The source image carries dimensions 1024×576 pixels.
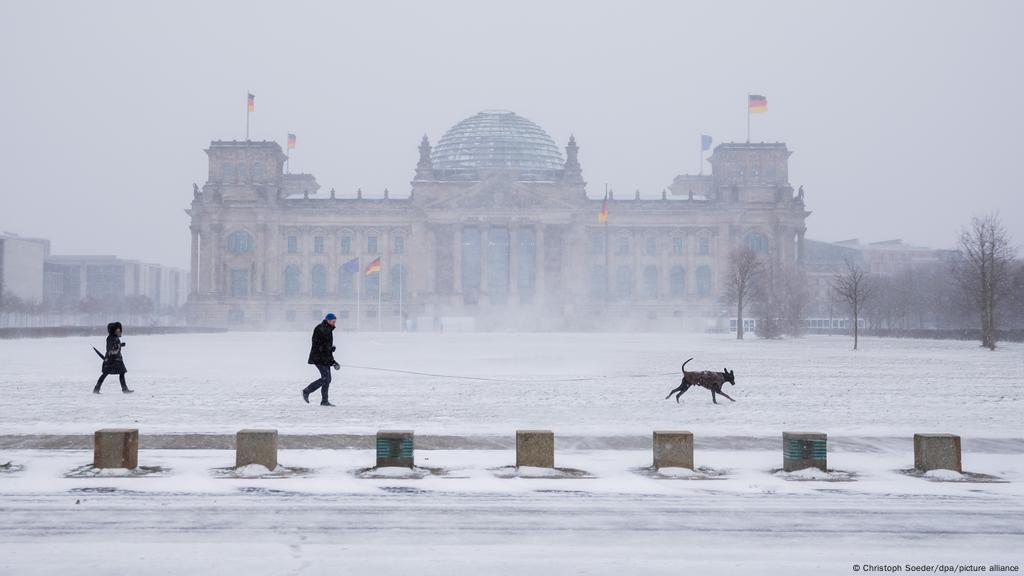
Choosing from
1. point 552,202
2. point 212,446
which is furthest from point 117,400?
point 552,202

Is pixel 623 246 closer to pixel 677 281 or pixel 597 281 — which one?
pixel 597 281

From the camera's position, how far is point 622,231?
112125 mm

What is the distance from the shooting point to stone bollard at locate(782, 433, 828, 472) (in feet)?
41.4

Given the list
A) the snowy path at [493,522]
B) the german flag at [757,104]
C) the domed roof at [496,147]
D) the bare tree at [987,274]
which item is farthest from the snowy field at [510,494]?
the domed roof at [496,147]

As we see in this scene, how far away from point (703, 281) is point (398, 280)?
37.4 m

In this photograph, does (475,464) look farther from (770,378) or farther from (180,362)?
(180,362)

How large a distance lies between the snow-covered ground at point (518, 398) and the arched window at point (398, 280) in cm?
7436

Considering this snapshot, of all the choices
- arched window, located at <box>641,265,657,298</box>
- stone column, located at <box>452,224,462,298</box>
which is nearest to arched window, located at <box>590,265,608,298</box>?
arched window, located at <box>641,265,657,298</box>

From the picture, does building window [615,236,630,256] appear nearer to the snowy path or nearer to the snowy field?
the snowy field

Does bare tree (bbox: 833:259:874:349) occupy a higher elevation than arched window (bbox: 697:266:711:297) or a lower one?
lower

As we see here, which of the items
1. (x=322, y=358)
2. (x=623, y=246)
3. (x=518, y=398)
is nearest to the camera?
(x=322, y=358)

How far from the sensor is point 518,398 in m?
22.1

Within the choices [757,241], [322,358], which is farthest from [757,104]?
[322,358]

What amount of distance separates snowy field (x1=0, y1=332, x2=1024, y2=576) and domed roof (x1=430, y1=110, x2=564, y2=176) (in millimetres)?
97547
